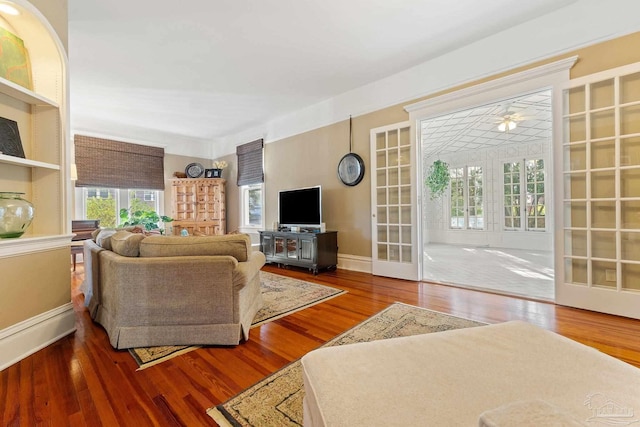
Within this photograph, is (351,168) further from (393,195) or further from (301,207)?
(301,207)

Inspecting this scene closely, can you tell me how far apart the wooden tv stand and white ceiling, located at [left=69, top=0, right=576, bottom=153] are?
2.26 m

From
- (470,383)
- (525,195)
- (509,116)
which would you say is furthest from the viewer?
(525,195)

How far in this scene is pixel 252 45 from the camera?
3.03m

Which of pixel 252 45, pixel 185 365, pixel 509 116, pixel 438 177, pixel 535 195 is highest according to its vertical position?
pixel 252 45

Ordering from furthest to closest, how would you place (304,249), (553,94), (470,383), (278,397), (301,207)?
(301,207) < (304,249) < (553,94) < (278,397) < (470,383)

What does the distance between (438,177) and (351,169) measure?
4.29 metres

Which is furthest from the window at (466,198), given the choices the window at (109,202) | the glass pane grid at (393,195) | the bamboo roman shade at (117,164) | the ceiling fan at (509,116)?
the window at (109,202)

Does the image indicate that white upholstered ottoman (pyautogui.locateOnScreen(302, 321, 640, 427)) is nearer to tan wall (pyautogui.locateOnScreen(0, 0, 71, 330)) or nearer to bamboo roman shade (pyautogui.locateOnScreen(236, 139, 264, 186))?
tan wall (pyautogui.locateOnScreen(0, 0, 71, 330))

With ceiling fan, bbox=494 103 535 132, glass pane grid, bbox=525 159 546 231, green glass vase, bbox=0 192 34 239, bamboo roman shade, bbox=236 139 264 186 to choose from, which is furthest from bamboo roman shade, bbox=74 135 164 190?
glass pane grid, bbox=525 159 546 231

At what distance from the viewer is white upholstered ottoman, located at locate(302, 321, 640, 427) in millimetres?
616

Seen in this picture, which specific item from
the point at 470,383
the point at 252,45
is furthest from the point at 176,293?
the point at 252,45

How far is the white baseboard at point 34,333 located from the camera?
173 centimetres

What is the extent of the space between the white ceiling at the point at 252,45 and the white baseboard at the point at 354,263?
104 inches

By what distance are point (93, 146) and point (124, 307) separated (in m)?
4.76
